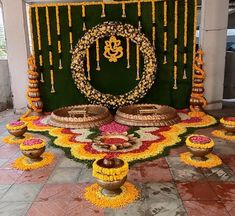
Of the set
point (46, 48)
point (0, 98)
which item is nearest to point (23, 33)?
point (46, 48)

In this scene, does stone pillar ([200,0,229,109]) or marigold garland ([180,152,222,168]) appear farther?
stone pillar ([200,0,229,109])

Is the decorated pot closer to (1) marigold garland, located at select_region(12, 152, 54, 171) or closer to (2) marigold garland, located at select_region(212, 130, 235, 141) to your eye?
(1) marigold garland, located at select_region(12, 152, 54, 171)

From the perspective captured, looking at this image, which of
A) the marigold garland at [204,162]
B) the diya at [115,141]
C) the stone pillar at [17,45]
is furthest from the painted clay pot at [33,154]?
the stone pillar at [17,45]

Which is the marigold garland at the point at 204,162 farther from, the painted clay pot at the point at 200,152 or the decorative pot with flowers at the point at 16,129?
the decorative pot with flowers at the point at 16,129

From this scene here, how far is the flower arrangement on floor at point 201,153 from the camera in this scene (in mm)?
3537

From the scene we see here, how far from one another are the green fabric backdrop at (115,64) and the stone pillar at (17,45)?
0.91 ft

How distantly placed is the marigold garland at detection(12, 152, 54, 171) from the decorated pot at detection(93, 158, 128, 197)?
3.74ft

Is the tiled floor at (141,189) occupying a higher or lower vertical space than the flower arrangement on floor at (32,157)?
lower

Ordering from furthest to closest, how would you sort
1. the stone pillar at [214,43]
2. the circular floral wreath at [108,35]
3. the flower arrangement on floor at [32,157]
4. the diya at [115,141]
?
the stone pillar at [214,43], the circular floral wreath at [108,35], the diya at [115,141], the flower arrangement on floor at [32,157]

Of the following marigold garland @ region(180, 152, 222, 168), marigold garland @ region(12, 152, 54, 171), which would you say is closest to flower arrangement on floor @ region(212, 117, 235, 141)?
marigold garland @ region(180, 152, 222, 168)

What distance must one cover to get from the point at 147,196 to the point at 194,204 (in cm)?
47

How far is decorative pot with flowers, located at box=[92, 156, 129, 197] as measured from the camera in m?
2.77

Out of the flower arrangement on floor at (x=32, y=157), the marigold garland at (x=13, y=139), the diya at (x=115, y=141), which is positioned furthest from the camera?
the marigold garland at (x=13, y=139)

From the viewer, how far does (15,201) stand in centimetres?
293
